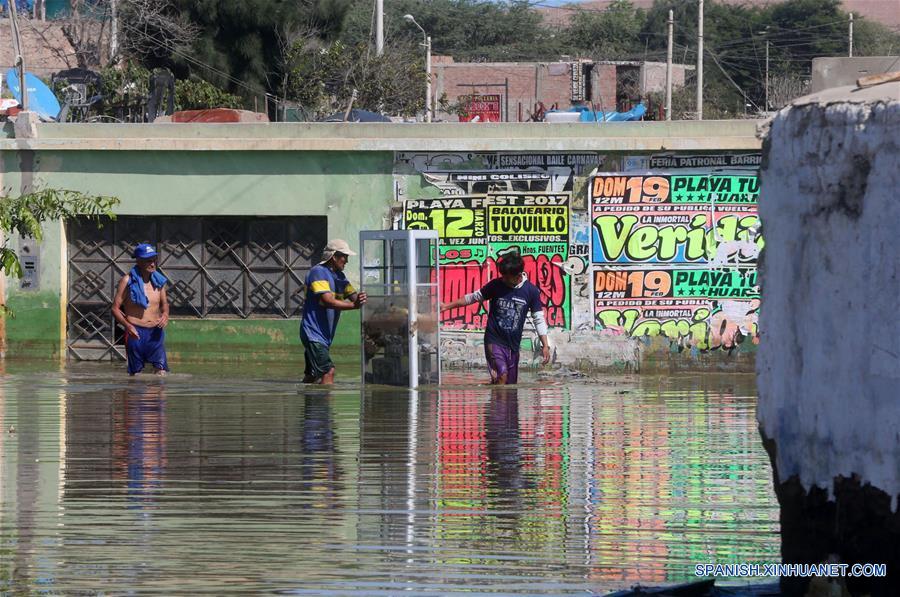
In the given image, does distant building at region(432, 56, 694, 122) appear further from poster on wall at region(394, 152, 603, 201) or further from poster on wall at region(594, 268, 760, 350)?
poster on wall at region(594, 268, 760, 350)

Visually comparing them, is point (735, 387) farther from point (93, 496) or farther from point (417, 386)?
point (93, 496)

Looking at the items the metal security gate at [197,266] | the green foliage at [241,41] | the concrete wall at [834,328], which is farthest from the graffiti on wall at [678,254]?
the green foliage at [241,41]

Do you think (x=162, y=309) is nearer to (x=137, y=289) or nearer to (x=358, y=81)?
(x=137, y=289)

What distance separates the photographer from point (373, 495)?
773 centimetres

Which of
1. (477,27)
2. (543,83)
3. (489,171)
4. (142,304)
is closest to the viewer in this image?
(142,304)

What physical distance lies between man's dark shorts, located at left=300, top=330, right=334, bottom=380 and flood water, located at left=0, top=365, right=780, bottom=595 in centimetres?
136

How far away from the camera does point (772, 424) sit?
535 cm

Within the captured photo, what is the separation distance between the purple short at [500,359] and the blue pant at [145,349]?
348cm

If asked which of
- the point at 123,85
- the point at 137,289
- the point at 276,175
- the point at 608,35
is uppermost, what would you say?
the point at 608,35

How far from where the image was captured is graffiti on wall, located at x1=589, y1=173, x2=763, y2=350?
752 inches

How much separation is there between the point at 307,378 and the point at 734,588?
31.0 feet

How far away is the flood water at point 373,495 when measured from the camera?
19.6ft

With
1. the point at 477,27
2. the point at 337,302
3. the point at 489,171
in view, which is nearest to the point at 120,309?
the point at 337,302

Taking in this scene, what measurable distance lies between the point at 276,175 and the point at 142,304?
522cm
